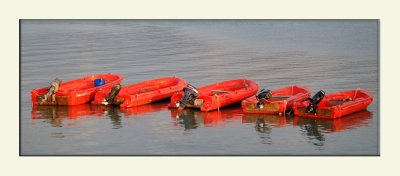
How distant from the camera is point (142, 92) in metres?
33.3

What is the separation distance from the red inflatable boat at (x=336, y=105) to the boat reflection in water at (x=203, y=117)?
2.13 metres

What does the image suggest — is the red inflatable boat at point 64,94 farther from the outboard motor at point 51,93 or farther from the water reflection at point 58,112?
the water reflection at point 58,112

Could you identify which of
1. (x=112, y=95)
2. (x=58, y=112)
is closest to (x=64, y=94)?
(x=58, y=112)

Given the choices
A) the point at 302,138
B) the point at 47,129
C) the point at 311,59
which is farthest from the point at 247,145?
the point at 311,59

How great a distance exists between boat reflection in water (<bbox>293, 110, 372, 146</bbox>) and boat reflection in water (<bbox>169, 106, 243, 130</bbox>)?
7.08 ft

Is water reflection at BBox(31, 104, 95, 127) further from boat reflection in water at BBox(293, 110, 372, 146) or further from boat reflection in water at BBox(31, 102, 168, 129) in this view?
boat reflection in water at BBox(293, 110, 372, 146)

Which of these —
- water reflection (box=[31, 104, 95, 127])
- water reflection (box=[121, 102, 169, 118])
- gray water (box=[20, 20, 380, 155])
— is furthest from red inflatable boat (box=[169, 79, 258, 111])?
water reflection (box=[31, 104, 95, 127])

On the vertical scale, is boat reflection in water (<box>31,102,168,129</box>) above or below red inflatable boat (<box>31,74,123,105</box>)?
below

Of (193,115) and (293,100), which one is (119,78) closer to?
(193,115)

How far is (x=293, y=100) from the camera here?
3116 cm

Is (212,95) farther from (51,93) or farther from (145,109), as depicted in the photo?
(51,93)

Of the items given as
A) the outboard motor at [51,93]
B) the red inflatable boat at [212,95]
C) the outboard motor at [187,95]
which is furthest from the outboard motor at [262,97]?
the outboard motor at [51,93]

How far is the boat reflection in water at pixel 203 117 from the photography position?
98.1 ft

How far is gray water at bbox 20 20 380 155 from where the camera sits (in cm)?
2716
